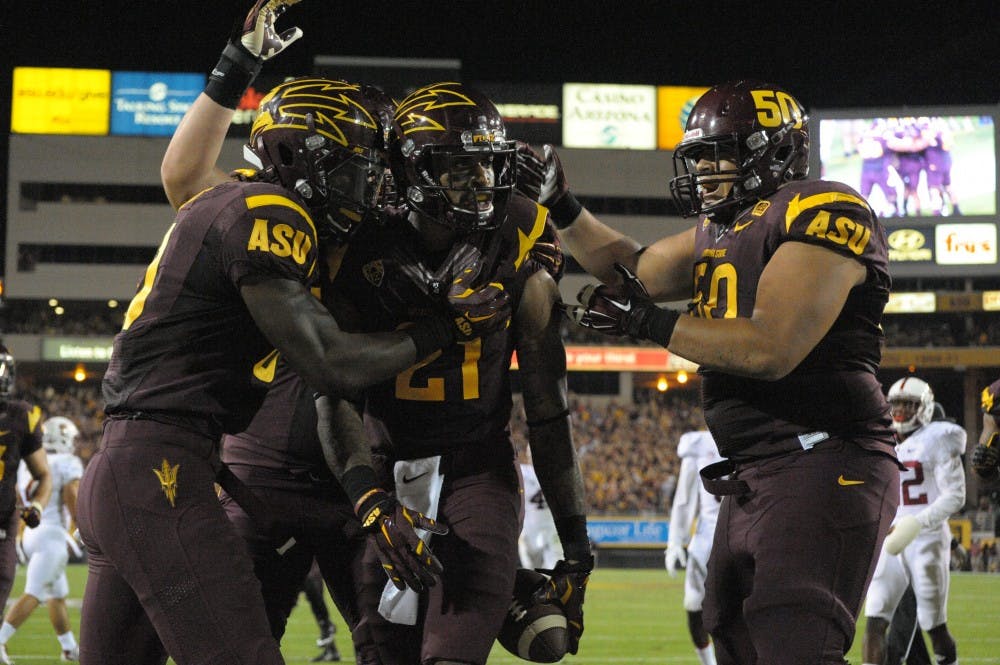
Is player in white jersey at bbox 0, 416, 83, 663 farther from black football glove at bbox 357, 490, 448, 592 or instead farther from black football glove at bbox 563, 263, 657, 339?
black football glove at bbox 563, 263, 657, 339

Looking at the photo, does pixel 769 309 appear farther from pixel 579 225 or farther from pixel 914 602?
pixel 914 602

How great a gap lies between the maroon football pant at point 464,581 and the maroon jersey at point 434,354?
0.15 m

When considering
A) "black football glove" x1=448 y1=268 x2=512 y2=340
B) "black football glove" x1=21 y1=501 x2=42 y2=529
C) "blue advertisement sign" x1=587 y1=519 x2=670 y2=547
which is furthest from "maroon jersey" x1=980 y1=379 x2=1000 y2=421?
"blue advertisement sign" x1=587 y1=519 x2=670 y2=547

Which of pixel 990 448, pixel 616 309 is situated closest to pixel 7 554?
pixel 616 309

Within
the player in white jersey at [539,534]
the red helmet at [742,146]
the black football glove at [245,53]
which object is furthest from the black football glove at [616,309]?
the player in white jersey at [539,534]

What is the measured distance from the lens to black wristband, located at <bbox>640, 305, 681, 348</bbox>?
11.1ft

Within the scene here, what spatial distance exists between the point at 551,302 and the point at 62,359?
124 feet

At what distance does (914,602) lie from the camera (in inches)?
345

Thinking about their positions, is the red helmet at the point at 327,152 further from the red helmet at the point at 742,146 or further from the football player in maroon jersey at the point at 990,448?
the football player in maroon jersey at the point at 990,448

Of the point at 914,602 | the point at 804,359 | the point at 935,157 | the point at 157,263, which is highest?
the point at 935,157

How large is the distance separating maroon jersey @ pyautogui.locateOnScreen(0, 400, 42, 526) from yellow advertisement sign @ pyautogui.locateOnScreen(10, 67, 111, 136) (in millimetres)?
35592

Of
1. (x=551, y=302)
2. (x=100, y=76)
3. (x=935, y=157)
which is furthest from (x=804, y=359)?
(x=100, y=76)

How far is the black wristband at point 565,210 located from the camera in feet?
14.4

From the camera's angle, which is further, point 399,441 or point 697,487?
point 697,487
